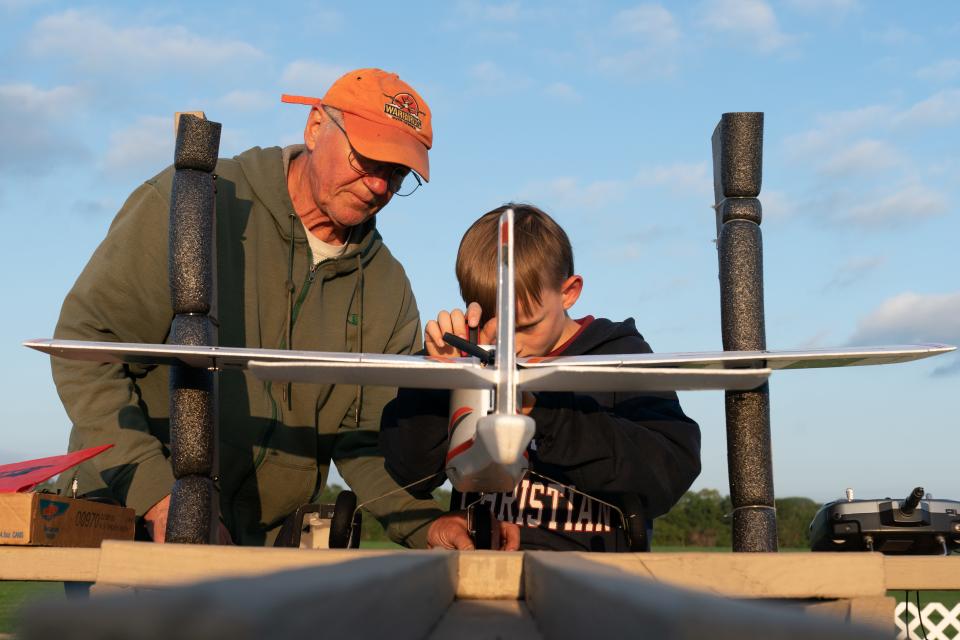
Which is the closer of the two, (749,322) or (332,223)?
(749,322)

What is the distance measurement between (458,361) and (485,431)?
1.94 ft

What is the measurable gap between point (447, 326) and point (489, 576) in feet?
4.16

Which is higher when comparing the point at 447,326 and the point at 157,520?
the point at 447,326

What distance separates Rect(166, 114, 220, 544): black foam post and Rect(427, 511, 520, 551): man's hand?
33.2 inches

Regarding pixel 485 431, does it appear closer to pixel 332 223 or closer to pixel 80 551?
pixel 80 551

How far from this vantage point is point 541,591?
1640 millimetres

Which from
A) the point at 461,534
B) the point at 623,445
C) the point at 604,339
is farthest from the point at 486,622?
the point at 604,339

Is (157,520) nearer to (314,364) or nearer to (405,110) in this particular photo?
(314,364)

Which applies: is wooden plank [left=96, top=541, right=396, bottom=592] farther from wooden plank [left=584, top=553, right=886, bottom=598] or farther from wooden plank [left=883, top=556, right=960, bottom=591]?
wooden plank [left=883, top=556, right=960, bottom=591]

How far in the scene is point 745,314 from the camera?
11.3ft

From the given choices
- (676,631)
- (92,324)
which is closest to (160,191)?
(92,324)

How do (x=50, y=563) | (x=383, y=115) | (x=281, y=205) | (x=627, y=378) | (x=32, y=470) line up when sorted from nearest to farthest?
(x=50, y=563), (x=627, y=378), (x=32, y=470), (x=383, y=115), (x=281, y=205)

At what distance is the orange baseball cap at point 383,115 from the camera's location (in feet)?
14.7

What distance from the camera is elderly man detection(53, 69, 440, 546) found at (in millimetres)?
4199
